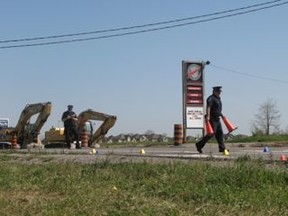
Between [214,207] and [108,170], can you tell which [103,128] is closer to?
[108,170]

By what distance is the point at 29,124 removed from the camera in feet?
117

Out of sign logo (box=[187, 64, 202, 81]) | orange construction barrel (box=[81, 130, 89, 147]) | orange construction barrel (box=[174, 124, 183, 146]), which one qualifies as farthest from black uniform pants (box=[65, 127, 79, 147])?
sign logo (box=[187, 64, 202, 81])

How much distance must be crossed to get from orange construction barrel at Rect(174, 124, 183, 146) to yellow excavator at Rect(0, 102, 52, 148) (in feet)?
23.9

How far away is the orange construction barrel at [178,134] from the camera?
31188 millimetres

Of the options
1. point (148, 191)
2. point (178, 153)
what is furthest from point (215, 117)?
point (148, 191)

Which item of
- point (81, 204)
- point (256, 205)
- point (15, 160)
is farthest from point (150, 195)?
point (15, 160)

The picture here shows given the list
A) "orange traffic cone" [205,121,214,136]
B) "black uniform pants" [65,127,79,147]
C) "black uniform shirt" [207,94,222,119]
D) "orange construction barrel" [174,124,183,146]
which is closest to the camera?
"orange traffic cone" [205,121,214,136]

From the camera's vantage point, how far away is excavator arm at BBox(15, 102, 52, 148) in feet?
112

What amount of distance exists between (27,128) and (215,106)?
792 inches

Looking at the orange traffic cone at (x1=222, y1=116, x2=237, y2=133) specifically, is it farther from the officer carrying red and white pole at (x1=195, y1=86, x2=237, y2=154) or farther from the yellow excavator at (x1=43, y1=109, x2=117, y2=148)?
the yellow excavator at (x1=43, y1=109, x2=117, y2=148)

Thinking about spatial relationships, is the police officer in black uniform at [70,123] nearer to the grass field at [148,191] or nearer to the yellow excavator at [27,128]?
the yellow excavator at [27,128]

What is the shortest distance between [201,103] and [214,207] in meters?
26.6

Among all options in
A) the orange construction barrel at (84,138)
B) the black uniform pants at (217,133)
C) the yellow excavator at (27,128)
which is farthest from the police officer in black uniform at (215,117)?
the yellow excavator at (27,128)

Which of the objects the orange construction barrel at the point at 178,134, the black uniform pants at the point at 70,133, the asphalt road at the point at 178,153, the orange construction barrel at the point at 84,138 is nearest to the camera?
the asphalt road at the point at 178,153
